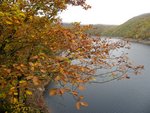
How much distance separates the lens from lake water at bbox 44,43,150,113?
3228 centimetres

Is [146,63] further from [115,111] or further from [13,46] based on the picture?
[13,46]

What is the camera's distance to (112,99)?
1444 inches

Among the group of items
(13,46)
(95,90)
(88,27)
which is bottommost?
(95,90)

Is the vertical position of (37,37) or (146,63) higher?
(37,37)

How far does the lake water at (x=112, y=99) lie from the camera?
32.3 metres

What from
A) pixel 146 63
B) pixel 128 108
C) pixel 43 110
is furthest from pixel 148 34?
pixel 43 110

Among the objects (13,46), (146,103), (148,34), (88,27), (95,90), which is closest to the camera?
(13,46)

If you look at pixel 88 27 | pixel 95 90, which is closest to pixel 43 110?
pixel 88 27

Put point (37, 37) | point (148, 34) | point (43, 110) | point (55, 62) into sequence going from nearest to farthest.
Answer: point (55, 62) → point (37, 37) → point (43, 110) → point (148, 34)

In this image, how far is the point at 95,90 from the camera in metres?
41.9

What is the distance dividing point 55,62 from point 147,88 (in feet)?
128

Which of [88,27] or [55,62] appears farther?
[88,27]

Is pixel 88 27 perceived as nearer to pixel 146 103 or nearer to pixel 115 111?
pixel 115 111

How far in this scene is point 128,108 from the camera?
3294 centimetres
